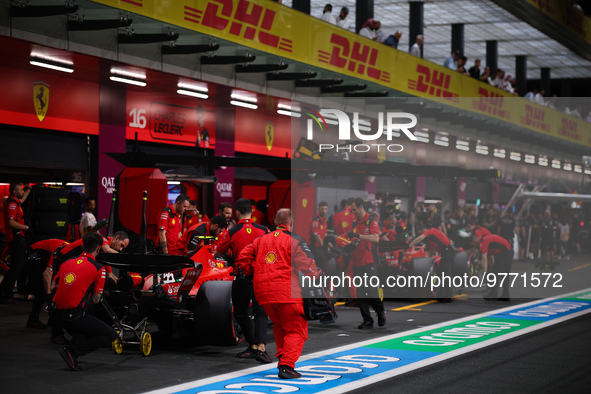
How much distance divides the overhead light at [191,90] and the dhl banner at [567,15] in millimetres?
15806

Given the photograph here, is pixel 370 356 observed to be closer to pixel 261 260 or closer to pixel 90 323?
pixel 261 260

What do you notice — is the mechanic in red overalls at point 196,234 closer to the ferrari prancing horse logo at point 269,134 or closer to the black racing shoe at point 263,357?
the black racing shoe at point 263,357

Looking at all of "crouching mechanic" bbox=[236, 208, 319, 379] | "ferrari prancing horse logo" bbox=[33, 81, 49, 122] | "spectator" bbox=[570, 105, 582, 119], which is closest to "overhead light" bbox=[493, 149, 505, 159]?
"spectator" bbox=[570, 105, 582, 119]

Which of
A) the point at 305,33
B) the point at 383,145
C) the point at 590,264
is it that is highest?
the point at 305,33

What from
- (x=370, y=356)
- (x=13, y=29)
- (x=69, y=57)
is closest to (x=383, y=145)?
(x=69, y=57)

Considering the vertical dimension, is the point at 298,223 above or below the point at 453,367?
above

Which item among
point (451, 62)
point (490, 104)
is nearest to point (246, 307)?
point (451, 62)

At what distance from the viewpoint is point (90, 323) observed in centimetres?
791

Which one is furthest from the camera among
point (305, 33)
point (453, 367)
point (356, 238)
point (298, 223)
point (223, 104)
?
point (223, 104)

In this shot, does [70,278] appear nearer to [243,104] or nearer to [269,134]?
[243,104]

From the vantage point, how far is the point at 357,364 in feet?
27.2

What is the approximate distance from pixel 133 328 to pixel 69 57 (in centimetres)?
647

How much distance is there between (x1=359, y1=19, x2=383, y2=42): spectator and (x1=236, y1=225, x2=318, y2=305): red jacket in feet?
40.5

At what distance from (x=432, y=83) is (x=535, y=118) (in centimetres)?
966
